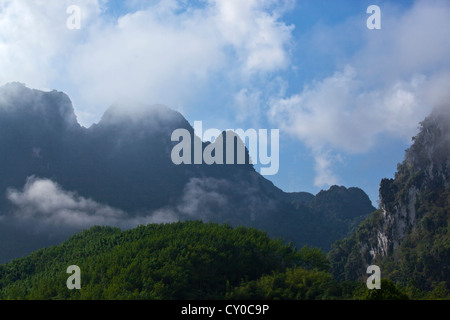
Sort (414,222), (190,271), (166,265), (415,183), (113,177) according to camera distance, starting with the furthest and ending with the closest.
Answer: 1. (113,177)
2. (415,183)
3. (414,222)
4. (190,271)
5. (166,265)

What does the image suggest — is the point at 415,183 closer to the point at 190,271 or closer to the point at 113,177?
Answer: the point at 190,271

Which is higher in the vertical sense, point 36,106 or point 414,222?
point 36,106

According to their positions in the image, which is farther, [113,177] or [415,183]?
[113,177]

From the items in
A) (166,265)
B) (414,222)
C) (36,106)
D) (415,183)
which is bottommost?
(166,265)

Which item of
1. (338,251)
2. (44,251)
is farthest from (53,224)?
(44,251)

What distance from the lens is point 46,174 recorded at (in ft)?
473

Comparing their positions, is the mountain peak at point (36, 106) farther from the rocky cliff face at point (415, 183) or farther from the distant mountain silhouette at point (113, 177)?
the rocky cliff face at point (415, 183)

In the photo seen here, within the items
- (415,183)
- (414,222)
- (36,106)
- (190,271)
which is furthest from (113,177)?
(190,271)

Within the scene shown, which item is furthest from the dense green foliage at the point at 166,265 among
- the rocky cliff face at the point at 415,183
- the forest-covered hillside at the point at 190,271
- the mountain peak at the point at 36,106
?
the mountain peak at the point at 36,106

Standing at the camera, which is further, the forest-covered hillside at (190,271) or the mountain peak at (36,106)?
the mountain peak at (36,106)

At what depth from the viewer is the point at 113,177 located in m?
164

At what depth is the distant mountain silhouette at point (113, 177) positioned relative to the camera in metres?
134

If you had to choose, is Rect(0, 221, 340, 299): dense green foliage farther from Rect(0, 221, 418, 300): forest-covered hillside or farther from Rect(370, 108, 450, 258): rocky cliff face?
Rect(370, 108, 450, 258): rocky cliff face

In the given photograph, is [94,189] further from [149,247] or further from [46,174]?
[149,247]
